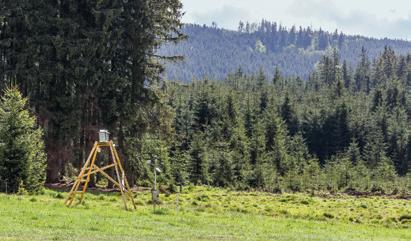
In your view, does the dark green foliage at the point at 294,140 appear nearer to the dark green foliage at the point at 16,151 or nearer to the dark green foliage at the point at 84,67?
the dark green foliage at the point at 84,67

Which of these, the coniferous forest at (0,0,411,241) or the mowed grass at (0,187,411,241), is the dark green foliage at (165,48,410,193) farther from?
the mowed grass at (0,187,411,241)

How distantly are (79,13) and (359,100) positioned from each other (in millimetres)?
96299

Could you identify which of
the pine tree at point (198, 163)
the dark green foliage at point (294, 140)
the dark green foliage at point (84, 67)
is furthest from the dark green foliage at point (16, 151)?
the pine tree at point (198, 163)

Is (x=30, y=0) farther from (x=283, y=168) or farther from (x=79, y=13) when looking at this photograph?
(x=283, y=168)

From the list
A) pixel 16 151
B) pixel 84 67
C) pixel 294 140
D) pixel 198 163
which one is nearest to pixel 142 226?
pixel 16 151

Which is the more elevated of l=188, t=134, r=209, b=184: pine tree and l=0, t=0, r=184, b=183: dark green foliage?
l=0, t=0, r=184, b=183: dark green foliage

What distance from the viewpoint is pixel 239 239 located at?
50.6ft

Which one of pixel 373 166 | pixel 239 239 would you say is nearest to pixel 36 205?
pixel 239 239

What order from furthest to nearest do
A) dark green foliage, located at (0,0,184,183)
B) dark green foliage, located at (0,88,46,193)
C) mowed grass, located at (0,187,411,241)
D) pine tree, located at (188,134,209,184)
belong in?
pine tree, located at (188,134,209,184) < dark green foliage, located at (0,0,184,183) < dark green foliage, located at (0,88,46,193) < mowed grass, located at (0,187,411,241)

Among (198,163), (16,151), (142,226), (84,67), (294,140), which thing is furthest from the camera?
A: (294,140)

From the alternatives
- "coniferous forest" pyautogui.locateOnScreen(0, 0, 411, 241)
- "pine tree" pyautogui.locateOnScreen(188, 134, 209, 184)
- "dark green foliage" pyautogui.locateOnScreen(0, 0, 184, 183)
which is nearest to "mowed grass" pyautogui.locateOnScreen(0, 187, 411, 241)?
"coniferous forest" pyautogui.locateOnScreen(0, 0, 411, 241)

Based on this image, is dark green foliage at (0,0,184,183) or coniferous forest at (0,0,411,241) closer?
coniferous forest at (0,0,411,241)

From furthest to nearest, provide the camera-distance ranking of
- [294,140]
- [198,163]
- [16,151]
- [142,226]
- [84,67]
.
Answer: [294,140], [198,163], [84,67], [16,151], [142,226]

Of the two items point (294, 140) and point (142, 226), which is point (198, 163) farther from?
point (142, 226)
